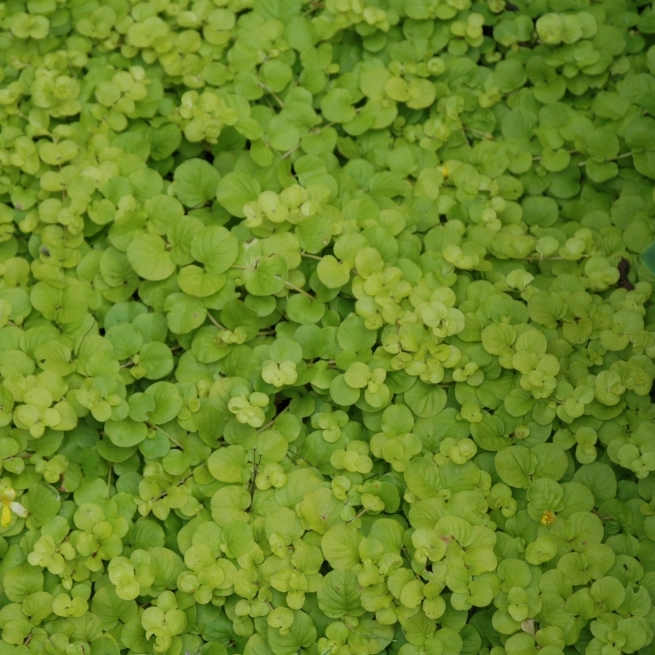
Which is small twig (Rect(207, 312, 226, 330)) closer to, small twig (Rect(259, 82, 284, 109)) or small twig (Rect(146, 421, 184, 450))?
small twig (Rect(146, 421, 184, 450))

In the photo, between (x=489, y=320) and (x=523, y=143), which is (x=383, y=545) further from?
(x=523, y=143)

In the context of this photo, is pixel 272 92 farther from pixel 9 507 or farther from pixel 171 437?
pixel 9 507

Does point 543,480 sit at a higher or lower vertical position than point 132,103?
lower

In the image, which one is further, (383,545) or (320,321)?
(320,321)

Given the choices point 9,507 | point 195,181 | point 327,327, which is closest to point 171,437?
point 9,507

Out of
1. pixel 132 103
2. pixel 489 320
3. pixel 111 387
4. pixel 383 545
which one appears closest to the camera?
pixel 383 545

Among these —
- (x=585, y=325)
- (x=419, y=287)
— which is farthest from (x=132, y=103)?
(x=585, y=325)

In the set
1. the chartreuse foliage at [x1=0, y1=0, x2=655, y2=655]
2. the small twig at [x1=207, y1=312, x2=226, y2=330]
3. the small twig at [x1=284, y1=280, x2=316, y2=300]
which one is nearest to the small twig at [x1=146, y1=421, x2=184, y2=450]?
the chartreuse foliage at [x1=0, y1=0, x2=655, y2=655]

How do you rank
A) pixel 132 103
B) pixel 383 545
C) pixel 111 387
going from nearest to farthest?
pixel 383 545 → pixel 111 387 → pixel 132 103
